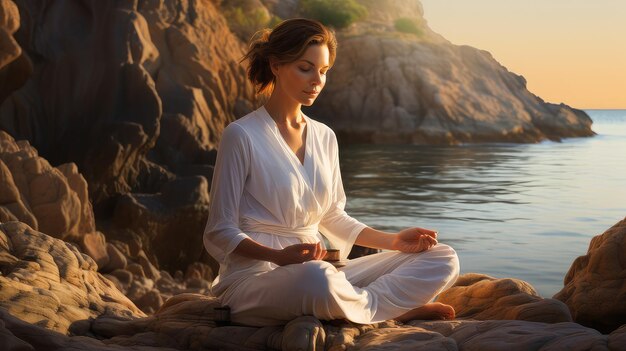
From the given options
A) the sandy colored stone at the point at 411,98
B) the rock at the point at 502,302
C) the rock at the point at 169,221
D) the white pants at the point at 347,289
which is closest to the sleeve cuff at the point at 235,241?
the white pants at the point at 347,289

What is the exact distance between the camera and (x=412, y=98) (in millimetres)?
34969

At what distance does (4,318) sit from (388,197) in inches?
742

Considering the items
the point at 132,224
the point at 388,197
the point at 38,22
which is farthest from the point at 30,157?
the point at 388,197

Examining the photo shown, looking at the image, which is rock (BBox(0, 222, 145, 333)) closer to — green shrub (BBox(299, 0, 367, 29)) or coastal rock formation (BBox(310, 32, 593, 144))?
coastal rock formation (BBox(310, 32, 593, 144))

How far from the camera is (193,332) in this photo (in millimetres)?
4520

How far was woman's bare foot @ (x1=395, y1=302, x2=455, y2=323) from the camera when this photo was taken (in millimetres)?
4871

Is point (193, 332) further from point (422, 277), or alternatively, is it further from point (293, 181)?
point (422, 277)

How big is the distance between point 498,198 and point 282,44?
18557 millimetres

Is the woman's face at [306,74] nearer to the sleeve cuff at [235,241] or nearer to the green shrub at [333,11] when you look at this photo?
the sleeve cuff at [235,241]

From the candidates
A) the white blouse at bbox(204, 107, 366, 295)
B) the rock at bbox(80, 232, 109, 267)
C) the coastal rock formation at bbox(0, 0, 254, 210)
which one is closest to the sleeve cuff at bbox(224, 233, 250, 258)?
the white blouse at bbox(204, 107, 366, 295)

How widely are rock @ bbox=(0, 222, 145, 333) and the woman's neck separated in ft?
4.54

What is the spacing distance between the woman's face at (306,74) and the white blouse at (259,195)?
0.75 ft

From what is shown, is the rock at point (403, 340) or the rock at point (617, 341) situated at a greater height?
the rock at point (617, 341)

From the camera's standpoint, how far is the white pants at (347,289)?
435 centimetres
